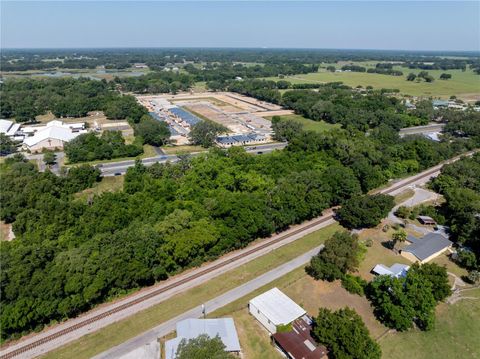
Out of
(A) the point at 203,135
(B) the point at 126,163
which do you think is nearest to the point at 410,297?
(B) the point at 126,163

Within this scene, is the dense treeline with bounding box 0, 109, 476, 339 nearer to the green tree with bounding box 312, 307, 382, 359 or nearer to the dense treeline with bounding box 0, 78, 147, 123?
the green tree with bounding box 312, 307, 382, 359

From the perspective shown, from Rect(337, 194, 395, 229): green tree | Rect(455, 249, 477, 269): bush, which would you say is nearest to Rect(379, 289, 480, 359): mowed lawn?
Rect(455, 249, 477, 269): bush

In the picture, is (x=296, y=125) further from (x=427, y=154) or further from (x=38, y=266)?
(x=38, y=266)

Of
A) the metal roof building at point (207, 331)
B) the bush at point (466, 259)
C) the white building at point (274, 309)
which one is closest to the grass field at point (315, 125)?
the bush at point (466, 259)

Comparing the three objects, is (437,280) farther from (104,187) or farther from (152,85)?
(152,85)

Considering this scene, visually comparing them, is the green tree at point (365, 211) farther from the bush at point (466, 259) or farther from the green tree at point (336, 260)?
the bush at point (466, 259)
